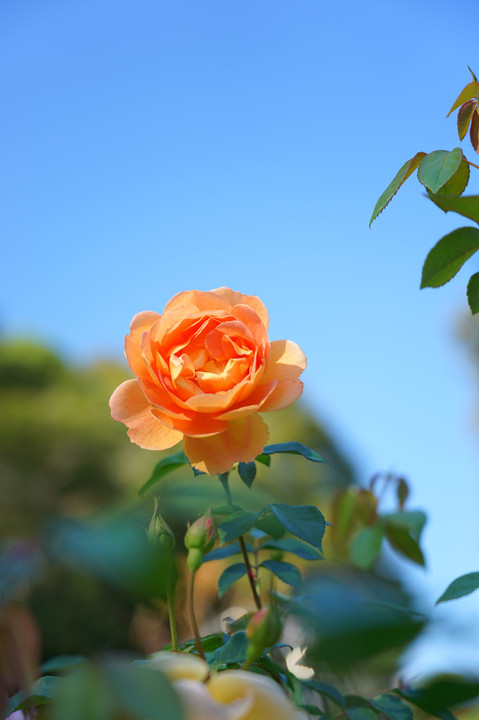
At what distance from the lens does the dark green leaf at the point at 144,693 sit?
0.17 m

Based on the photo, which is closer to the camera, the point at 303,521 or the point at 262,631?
the point at 262,631

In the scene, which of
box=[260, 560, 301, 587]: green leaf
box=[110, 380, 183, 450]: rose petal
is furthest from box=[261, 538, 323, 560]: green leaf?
box=[110, 380, 183, 450]: rose petal

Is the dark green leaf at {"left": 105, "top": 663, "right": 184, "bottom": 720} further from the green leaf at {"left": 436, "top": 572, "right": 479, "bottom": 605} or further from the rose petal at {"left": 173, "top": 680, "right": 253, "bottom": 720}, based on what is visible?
the green leaf at {"left": 436, "top": 572, "right": 479, "bottom": 605}

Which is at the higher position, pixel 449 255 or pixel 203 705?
pixel 449 255

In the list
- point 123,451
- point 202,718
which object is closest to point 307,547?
point 202,718

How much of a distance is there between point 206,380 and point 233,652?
0.19 meters

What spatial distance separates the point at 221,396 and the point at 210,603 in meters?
3.89

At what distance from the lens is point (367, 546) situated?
2.35 ft

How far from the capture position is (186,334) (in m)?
0.48

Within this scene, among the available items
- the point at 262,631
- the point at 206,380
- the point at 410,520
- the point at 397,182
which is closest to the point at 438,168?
the point at 397,182

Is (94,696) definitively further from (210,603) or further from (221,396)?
(210,603)

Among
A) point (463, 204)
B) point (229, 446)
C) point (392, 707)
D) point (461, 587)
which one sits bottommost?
point (392, 707)

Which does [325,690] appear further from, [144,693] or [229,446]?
[144,693]

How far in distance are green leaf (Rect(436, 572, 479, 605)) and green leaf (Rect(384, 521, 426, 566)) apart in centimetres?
35
